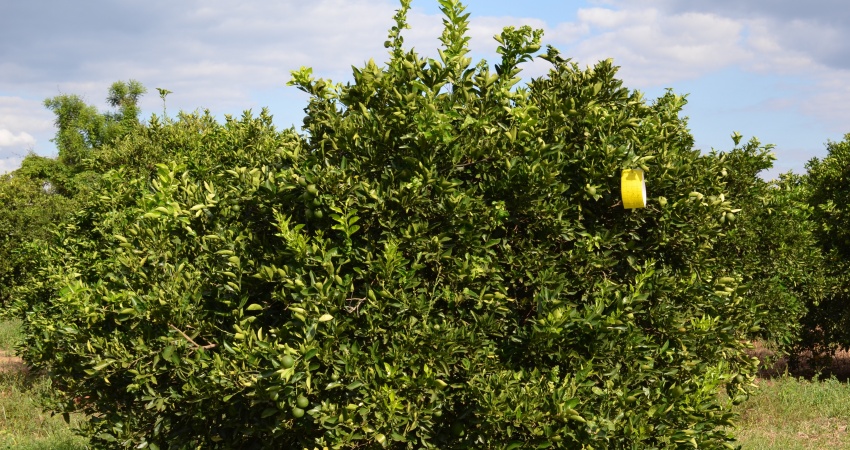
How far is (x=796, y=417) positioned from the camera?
38.8 ft

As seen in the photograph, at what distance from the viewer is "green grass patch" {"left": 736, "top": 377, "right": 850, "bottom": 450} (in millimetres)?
10266

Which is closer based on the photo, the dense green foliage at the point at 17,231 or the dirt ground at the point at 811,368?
the dirt ground at the point at 811,368

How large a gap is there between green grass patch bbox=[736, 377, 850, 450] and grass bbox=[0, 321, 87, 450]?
30.0ft

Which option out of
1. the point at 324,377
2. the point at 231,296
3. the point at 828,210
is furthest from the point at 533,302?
the point at 828,210

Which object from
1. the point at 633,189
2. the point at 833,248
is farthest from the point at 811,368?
the point at 633,189

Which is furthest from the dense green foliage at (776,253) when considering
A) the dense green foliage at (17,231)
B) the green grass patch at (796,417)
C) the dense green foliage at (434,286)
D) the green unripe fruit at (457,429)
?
the dense green foliage at (17,231)

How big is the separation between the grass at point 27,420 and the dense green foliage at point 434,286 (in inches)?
104

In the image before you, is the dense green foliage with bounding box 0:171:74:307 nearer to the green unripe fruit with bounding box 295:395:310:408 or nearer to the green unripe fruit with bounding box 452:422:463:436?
the green unripe fruit with bounding box 295:395:310:408

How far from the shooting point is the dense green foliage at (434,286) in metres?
4.66

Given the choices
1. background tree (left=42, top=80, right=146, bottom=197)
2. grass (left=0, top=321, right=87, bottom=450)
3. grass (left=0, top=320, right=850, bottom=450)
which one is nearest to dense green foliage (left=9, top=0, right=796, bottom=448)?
grass (left=0, top=321, right=87, bottom=450)

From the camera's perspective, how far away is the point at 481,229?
16.3 ft

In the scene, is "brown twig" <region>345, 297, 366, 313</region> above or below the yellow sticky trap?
below

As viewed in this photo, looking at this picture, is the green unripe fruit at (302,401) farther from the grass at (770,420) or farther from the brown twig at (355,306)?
the grass at (770,420)

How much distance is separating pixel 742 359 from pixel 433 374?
3.05 metres
